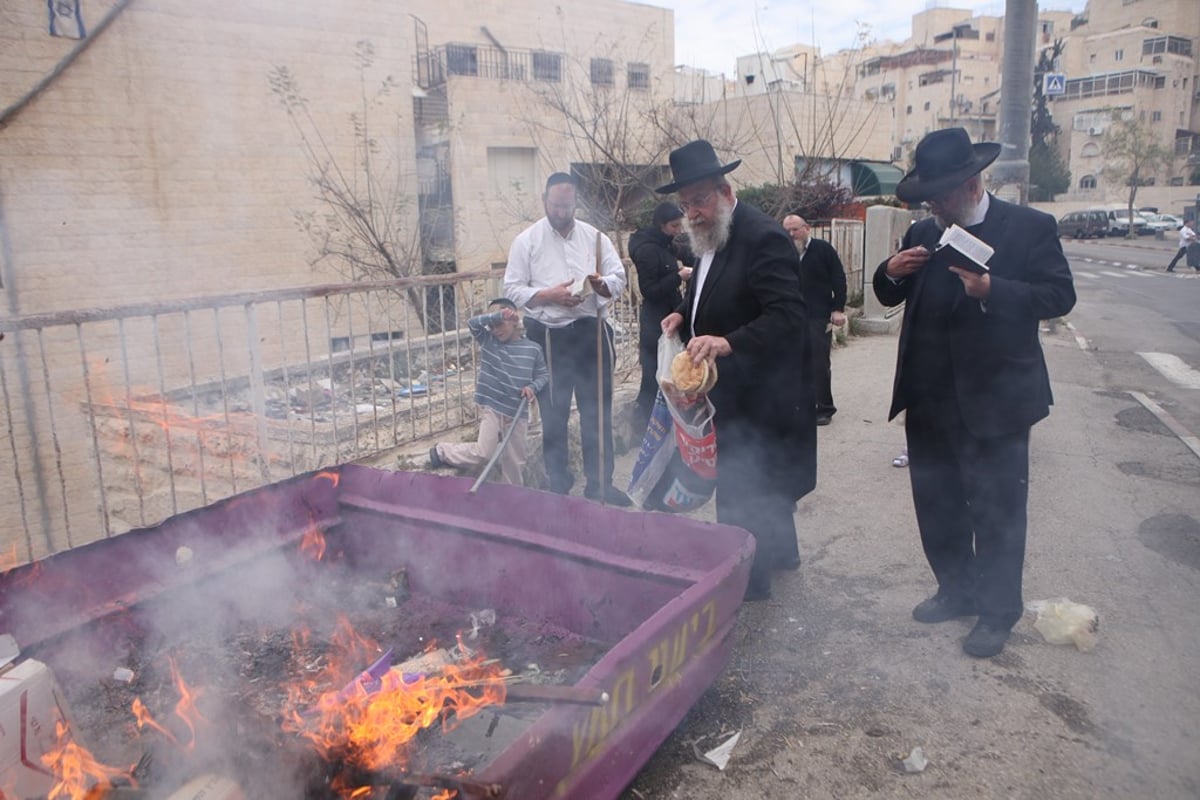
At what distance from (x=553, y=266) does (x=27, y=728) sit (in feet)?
11.2

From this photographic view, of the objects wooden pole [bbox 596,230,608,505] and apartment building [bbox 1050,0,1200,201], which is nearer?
wooden pole [bbox 596,230,608,505]

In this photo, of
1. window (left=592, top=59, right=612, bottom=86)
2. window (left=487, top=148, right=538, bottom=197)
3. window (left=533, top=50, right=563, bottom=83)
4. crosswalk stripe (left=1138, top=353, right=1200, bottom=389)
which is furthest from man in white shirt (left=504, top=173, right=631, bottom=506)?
window (left=533, top=50, right=563, bottom=83)

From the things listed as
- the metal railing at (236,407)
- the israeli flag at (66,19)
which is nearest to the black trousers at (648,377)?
the metal railing at (236,407)

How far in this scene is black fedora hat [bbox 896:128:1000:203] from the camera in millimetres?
3092

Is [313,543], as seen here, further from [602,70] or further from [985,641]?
[602,70]

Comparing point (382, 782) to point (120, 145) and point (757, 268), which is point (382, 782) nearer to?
point (757, 268)

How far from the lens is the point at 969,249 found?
2.94m

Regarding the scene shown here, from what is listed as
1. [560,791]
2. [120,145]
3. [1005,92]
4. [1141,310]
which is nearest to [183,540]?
A: [560,791]

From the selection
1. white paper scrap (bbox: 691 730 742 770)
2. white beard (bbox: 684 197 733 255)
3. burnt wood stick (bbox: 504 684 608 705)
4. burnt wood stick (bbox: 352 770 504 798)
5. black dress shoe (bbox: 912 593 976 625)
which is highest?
white beard (bbox: 684 197 733 255)

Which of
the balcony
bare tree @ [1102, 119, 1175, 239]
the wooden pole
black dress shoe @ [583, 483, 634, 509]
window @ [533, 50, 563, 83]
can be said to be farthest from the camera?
bare tree @ [1102, 119, 1175, 239]

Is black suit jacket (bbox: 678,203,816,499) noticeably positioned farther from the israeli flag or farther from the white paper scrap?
the israeli flag

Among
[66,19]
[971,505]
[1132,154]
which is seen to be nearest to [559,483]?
[971,505]

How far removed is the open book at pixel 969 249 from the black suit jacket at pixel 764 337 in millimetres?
657

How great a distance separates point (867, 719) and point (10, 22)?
11963mm
